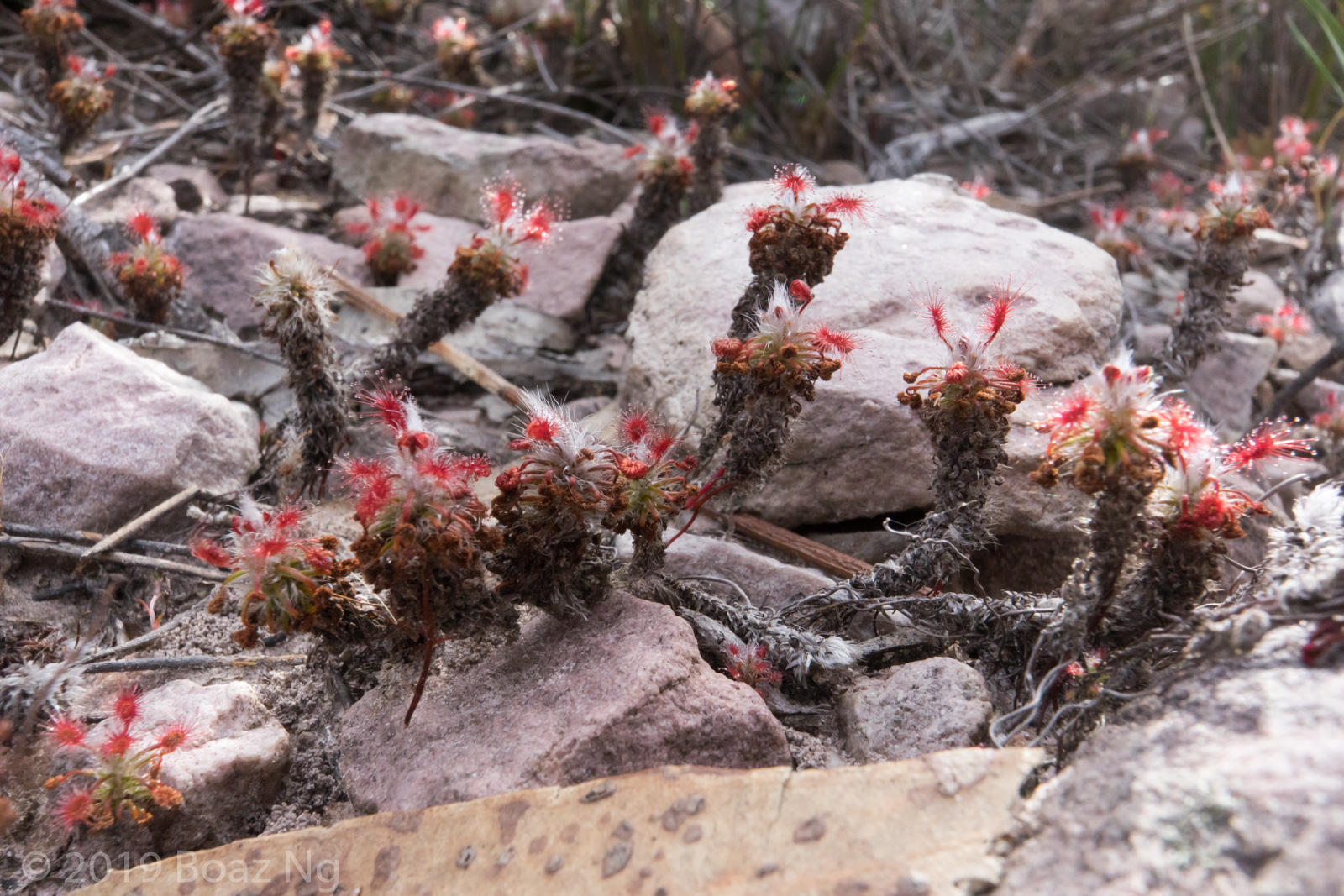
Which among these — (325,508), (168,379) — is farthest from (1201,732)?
(168,379)

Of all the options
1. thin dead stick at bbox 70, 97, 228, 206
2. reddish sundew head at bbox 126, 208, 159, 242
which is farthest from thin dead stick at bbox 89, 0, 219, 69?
reddish sundew head at bbox 126, 208, 159, 242

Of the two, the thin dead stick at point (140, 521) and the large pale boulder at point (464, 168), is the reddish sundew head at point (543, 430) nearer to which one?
the thin dead stick at point (140, 521)

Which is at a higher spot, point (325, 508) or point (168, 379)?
point (168, 379)

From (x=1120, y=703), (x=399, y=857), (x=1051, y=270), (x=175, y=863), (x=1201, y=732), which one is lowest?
(x=175, y=863)

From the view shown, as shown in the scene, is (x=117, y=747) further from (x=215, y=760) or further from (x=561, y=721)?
(x=561, y=721)

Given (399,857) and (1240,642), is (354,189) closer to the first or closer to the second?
(399,857)

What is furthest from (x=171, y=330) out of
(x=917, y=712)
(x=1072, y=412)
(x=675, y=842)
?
(x=1072, y=412)

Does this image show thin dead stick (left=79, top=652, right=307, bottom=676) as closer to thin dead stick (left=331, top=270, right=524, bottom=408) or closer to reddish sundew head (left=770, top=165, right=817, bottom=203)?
thin dead stick (left=331, top=270, right=524, bottom=408)

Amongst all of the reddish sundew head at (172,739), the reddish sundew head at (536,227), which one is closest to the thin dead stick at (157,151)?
the reddish sundew head at (536,227)
